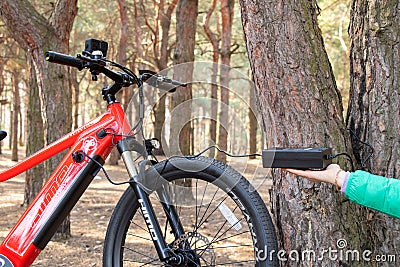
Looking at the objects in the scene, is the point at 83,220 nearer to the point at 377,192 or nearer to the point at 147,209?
the point at 147,209

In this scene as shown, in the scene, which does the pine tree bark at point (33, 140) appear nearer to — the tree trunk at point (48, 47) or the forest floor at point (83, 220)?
the forest floor at point (83, 220)

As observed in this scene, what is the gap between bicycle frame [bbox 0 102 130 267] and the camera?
2.75 m

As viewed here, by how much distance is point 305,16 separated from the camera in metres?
2.74

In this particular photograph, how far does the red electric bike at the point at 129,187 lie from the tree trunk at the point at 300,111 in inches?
12.2

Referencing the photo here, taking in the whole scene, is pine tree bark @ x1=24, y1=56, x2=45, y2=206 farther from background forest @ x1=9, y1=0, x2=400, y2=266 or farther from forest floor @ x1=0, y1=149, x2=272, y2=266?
background forest @ x1=9, y1=0, x2=400, y2=266

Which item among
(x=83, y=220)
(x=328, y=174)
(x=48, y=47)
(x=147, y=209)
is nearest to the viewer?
(x=328, y=174)

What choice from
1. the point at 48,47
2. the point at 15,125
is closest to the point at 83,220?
the point at 48,47

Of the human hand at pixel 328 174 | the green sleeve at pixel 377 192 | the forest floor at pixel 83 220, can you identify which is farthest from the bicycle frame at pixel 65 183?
the green sleeve at pixel 377 192

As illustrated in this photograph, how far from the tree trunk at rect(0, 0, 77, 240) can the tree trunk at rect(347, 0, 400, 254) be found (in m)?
3.73

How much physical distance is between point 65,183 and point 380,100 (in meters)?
1.74

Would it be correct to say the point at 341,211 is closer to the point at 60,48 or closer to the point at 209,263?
the point at 209,263

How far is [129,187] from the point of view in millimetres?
2654

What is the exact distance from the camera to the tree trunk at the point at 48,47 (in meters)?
5.68

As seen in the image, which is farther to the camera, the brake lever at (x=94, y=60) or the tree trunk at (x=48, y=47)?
the tree trunk at (x=48, y=47)
